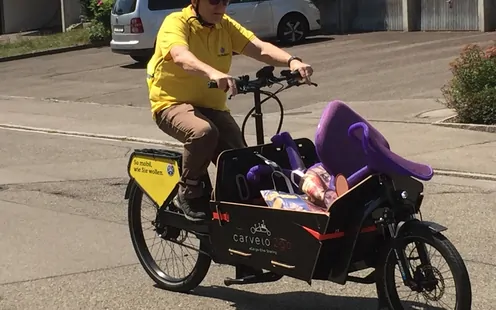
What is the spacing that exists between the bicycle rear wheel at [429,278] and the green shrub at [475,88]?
725 centimetres

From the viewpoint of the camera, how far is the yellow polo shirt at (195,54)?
5.51 m

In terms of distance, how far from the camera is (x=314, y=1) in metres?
26.9

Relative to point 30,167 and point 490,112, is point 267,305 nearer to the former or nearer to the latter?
point 30,167

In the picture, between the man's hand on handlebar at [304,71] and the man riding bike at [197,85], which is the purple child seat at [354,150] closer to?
the man's hand on handlebar at [304,71]

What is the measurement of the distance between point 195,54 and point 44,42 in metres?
24.5

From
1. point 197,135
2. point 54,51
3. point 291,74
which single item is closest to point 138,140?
point 197,135

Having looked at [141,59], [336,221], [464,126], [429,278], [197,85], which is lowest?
[464,126]

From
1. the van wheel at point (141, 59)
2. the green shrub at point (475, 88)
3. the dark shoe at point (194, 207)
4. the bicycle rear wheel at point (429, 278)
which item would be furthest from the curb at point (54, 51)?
the bicycle rear wheel at point (429, 278)

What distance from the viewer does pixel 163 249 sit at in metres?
6.45

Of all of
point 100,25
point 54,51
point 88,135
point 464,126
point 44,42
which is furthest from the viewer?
point 44,42

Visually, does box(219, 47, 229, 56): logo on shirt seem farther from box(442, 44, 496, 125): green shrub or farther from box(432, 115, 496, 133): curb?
box(442, 44, 496, 125): green shrub

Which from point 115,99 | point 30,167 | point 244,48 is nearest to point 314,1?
point 115,99

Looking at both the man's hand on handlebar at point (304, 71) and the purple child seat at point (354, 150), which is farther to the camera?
the man's hand on handlebar at point (304, 71)

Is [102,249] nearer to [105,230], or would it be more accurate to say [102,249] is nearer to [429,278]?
[105,230]
